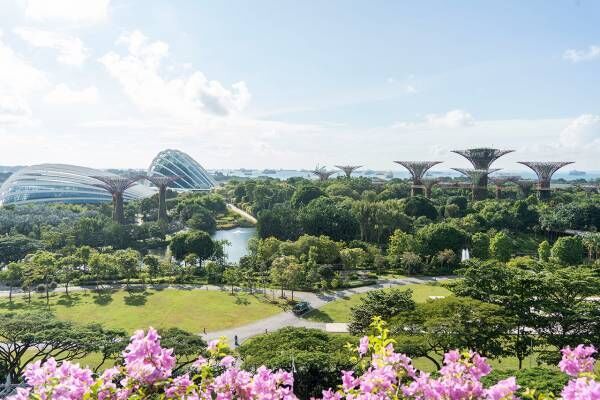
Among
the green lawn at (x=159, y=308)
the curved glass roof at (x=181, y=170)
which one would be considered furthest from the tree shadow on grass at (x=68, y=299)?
the curved glass roof at (x=181, y=170)

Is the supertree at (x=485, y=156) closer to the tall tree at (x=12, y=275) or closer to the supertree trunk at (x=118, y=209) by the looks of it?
the supertree trunk at (x=118, y=209)

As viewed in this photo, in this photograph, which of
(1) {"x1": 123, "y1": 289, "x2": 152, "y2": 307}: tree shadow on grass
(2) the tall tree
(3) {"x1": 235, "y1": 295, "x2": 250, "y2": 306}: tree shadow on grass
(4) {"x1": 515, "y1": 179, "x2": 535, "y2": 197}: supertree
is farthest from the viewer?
(4) {"x1": 515, "y1": 179, "x2": 535, "y2": 197}: supertree

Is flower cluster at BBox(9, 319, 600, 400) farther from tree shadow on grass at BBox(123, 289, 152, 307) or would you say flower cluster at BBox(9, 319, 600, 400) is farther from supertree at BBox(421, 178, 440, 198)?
supertree at BBox(421, 178, 440, 198)

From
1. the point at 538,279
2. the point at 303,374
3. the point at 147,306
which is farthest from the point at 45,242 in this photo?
the point at 538,279

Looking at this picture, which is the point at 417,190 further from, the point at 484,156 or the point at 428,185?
the point at 484,156

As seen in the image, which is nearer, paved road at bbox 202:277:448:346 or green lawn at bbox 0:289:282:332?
paved road at bbox 202:277:448:346

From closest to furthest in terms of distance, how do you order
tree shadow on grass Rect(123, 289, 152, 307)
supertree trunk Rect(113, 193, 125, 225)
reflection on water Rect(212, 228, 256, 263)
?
1. tree shadow on grass Rect(123, 289, 152, 307)
2. reflection on water Rect(212, 228, 256, 263)
3. supertree trunk Rect(113, 193, 125, 225)

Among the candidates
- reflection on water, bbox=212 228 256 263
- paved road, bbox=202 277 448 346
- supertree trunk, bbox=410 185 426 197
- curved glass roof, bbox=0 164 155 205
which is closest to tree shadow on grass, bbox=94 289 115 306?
paved road, bbox=202 277 448 346
